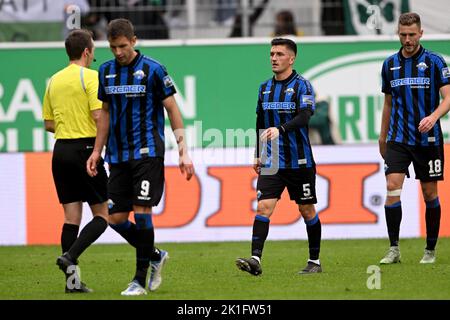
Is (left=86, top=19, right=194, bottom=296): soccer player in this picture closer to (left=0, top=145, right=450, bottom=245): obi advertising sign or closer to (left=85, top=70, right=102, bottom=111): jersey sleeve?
(left=85, top=70, right=102, bottom=111): jersey sleeve

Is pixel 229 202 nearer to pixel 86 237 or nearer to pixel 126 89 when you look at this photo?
pixel 86 237

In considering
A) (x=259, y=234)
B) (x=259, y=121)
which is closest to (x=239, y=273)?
(x=259, y=234)

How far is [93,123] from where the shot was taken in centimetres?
836

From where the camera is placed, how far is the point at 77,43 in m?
8.40

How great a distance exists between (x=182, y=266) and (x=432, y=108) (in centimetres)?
288

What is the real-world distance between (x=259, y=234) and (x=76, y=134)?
1869 mm

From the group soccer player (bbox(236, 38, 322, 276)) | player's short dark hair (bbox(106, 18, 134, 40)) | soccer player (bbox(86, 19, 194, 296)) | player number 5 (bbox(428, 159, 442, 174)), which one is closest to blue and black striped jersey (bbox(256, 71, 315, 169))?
soccer player (bbox(236, 38, 322, 276))

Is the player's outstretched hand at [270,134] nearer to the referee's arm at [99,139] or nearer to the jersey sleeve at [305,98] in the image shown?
the jersey sleeve at [305,98]

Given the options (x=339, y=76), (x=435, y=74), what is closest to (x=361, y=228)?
(x=339, y=76)

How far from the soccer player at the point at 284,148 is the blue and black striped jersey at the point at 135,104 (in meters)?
1.49

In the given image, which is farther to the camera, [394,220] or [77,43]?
[394,220]

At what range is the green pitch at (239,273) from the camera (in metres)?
7.76

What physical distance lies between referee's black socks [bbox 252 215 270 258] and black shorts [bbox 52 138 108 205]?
1.47 meters

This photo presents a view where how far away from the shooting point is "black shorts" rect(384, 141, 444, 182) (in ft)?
32.2
